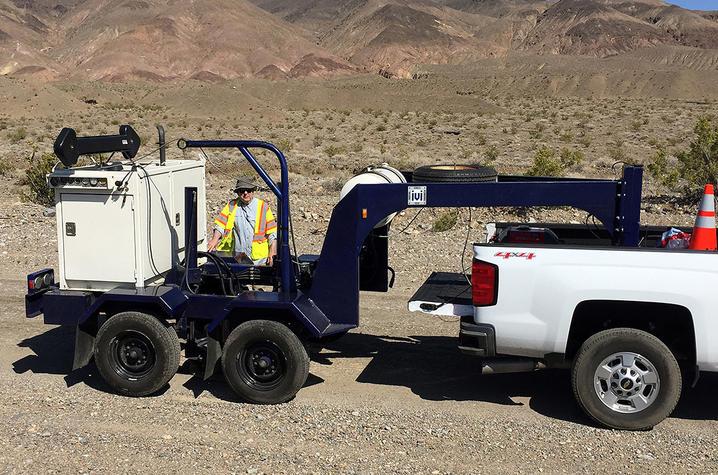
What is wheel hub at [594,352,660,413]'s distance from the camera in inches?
247

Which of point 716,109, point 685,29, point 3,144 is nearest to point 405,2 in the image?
point 685,29

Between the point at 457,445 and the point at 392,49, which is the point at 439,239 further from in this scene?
the point at 392,49

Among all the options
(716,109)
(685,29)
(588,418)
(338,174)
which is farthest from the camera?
(685,29)

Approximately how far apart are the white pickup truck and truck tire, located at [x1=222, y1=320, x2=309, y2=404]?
151 centimetres

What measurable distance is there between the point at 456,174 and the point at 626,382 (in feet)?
7.63

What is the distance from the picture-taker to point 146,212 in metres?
7.18

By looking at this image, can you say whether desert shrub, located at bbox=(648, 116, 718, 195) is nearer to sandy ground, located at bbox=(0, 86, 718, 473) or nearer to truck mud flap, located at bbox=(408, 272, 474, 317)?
sandy ground, located at bbox=(0, 86, 718, 473)

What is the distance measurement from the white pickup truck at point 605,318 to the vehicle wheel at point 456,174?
0.89 meters

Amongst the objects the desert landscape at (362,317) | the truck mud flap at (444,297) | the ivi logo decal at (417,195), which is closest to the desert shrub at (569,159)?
the desert landscape at (362,317)

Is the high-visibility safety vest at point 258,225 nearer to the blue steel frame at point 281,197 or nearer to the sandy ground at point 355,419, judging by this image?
the blue steel frame at point 281,197

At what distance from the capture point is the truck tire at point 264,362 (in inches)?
269

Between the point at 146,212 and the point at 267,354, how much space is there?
5.75 ft

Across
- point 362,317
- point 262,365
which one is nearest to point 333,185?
point 362,317

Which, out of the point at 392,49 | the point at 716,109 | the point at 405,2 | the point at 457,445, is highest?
the point at 405,2
